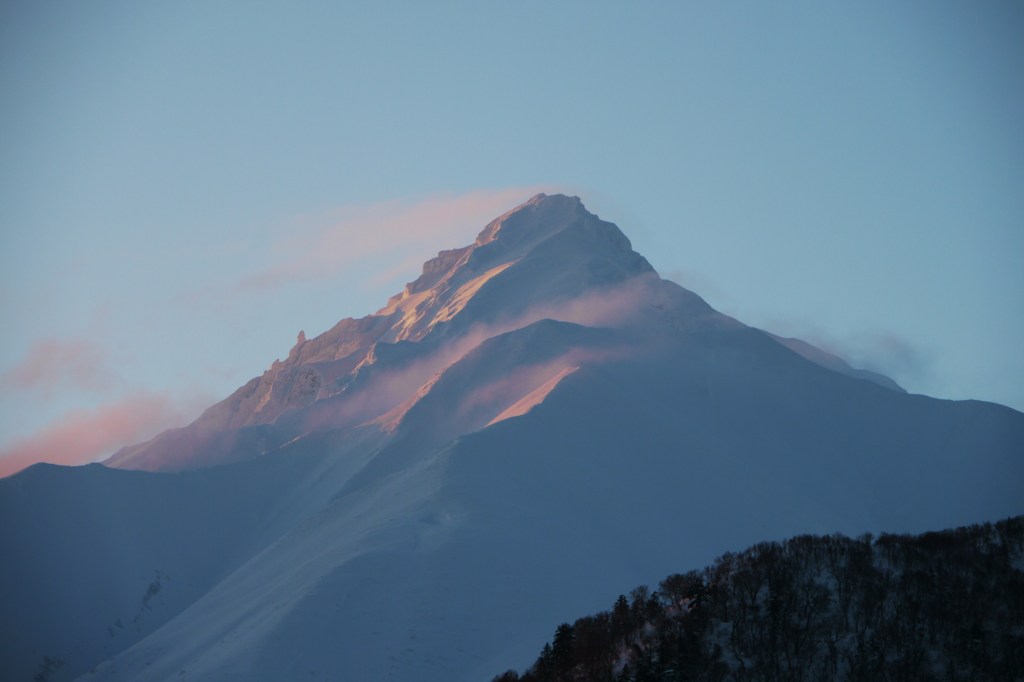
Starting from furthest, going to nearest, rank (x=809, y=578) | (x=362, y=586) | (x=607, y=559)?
(x=607, y=559) → (x=362, y=586) → (x=809, y=578)

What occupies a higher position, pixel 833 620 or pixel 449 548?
pixel 449 548

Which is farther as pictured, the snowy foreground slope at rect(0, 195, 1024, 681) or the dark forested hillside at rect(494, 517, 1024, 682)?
the snowy foreground slope at rect(0, 195, 1024, 681)

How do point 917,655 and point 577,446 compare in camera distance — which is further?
point 577,446

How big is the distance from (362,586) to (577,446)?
172 feet

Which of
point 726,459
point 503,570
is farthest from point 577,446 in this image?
point 503,570

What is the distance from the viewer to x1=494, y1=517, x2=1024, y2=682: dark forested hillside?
73438mm

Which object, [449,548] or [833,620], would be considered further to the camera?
[449,548]

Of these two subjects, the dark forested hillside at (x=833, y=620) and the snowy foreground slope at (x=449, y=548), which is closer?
the dark forested hillside at (x=833, y=620)

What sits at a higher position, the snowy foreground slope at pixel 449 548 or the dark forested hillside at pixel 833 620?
the snowy foreground slope at pixel 449 548

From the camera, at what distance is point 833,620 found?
251 ft

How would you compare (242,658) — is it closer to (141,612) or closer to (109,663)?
(109,663)

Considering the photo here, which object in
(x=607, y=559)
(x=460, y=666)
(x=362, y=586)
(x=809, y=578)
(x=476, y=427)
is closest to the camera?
(x=809, y=578)

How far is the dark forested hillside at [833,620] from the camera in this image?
73.4 metres

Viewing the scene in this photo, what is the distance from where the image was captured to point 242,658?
120m
